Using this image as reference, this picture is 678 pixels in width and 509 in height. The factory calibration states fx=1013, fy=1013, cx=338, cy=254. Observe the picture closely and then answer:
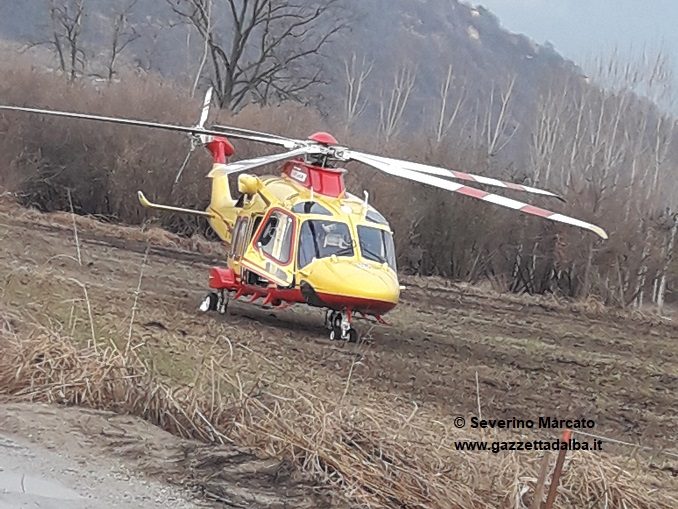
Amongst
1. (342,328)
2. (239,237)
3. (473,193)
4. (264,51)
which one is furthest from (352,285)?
(264,51)

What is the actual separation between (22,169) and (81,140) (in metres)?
1.77

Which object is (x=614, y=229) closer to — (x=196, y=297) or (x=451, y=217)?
(x=451, y=217)

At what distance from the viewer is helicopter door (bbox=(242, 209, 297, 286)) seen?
11992 millimetres

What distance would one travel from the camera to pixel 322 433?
222 inches

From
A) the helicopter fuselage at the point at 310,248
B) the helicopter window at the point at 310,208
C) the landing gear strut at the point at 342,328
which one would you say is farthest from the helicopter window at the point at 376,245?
the landing gear strut at the point at 342,328

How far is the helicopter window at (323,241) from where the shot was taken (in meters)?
11.8

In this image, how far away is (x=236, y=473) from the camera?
539 centimetres

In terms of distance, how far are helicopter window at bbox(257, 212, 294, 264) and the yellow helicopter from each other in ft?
0.04

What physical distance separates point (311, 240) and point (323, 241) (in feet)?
0.47

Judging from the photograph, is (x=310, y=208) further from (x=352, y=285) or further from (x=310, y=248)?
A: (x=352, y=285)

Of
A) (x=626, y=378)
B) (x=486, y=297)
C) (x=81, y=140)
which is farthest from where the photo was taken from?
(x=81, y=140)

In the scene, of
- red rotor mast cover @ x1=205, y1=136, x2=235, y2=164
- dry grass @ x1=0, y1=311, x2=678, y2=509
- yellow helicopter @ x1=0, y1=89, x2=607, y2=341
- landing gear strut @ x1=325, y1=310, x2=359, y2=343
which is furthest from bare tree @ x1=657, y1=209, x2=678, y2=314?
dry grass @ x1=0, y1=311, x2=678, y2=509

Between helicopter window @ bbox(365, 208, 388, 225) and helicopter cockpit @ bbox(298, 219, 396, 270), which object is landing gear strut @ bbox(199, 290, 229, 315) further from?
helicopter window @ bbox(365, 208, 388, 225)

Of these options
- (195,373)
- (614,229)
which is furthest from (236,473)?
(614,229)
